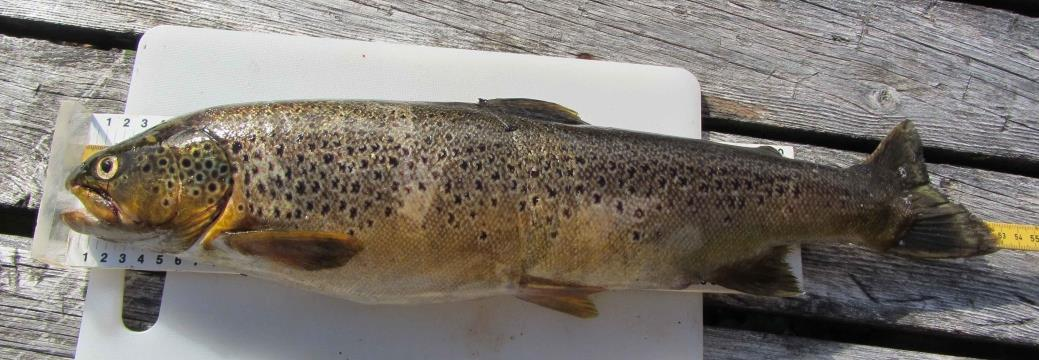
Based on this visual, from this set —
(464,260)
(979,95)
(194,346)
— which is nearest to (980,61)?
(979,95)

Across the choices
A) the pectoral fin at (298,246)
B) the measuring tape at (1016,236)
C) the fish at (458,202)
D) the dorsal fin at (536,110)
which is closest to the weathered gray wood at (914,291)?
the measuring tape at (1016,236)

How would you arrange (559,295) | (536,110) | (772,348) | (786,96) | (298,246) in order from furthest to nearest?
(786,96) < (772,348) < (536,110) < (559,295) < (298,246)

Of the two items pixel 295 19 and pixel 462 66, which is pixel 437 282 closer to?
pixel 462 66

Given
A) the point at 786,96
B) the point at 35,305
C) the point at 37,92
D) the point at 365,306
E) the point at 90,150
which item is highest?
Answer: the point at 786,96

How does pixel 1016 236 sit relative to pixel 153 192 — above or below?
above

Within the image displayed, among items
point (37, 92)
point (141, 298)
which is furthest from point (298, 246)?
point (37, 92)

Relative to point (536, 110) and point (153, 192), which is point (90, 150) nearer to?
point (153, 192)
